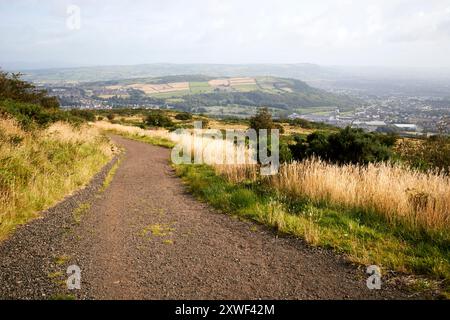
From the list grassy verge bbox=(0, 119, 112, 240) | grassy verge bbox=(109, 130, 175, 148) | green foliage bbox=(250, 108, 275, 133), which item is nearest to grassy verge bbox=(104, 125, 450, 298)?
grassy verge bbox=(0, 119, 112, 240)

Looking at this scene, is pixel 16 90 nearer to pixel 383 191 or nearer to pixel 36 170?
pixel 36 170

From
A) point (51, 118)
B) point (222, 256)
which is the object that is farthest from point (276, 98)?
point (222, 256)

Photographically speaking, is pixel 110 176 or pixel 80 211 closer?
pixel 80 211

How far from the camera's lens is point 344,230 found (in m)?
6.31

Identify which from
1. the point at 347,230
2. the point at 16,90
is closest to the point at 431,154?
the point at 347,230

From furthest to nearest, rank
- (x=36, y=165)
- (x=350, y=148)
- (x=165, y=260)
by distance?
(x=350, y=148)
(x=36, y=165)
(x=165, y=260)

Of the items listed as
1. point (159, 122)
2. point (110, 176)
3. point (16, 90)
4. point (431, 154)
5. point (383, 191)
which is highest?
point (16, 90)

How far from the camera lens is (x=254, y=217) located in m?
7.45

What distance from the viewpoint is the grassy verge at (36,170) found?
693 centimetres

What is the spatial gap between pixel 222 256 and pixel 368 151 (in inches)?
316

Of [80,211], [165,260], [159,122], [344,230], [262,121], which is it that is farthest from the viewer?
[159,122]

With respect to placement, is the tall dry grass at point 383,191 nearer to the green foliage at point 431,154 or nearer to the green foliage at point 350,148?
the green foliage at point 350,148

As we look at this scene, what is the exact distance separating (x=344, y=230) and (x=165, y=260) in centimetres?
328
